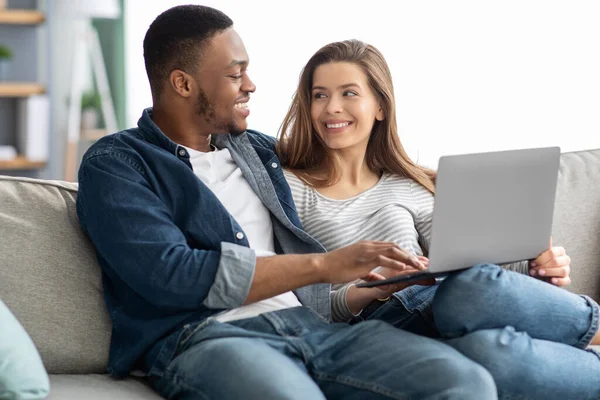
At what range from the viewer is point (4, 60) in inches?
203

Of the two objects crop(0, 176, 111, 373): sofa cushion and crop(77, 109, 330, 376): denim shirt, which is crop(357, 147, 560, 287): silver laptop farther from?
crop(0, 176, 111, 373): sofa cushion

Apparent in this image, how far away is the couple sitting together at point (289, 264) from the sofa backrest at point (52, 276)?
53 millimetres

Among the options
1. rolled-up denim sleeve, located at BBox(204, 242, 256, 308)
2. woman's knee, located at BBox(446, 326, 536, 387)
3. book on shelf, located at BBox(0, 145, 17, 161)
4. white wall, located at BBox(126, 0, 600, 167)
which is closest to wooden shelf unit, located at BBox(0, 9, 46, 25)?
book on shelf, located at BBox(0, 145, 17, 161)

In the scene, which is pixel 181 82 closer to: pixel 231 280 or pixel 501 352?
pixel 231 280

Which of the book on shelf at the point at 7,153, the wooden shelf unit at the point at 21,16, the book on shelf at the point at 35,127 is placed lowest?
the book on shelf at the point at 7,153

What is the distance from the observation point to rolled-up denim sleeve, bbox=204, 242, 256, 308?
166cm

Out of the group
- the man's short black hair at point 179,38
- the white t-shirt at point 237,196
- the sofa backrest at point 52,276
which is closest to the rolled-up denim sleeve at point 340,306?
the white t-shirt at point 237,196

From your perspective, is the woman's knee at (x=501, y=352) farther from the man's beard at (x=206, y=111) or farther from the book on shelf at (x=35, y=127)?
the book on shelf at (x=35, y=127)

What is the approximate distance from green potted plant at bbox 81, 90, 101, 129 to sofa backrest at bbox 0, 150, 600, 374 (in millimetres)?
3501

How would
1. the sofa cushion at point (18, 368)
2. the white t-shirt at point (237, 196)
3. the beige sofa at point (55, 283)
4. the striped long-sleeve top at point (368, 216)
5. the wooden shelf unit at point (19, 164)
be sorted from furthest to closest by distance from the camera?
the wooden shelf unit at point (19, 164) < the striped long-sleeve top at point (368, 216) < the white t-shirt at point (237, 196) < the beige sofa at point (55, 283) < the sofa cushion at point (18, 368)

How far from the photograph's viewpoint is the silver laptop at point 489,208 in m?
1.60

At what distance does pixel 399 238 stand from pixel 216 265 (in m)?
0.54

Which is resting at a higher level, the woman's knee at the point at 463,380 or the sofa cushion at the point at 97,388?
the woman's knee at the point at 463,380

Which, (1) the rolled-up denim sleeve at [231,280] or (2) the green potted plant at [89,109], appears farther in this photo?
(2) the green potted plant at [89,109]
